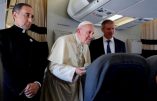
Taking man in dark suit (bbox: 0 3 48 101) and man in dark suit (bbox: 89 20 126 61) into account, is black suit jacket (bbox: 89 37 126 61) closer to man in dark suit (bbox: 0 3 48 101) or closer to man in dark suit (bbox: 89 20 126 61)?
man in dark suit (bbox: 89 20 126 61)

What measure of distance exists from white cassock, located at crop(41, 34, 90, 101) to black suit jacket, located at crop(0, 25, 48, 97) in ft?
0.48

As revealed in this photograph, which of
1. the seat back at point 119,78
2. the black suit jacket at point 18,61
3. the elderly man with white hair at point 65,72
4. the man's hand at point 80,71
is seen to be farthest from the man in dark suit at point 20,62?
the seat back at point 119,78

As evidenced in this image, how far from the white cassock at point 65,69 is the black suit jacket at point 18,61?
15 centimetres

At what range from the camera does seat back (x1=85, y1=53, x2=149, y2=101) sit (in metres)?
1.48

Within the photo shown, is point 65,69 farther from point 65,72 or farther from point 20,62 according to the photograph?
point 20,62

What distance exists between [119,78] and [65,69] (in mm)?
1032

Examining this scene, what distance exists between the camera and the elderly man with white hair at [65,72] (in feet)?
8.10

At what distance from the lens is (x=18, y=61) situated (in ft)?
7.58

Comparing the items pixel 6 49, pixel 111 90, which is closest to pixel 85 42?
pixel 6 49

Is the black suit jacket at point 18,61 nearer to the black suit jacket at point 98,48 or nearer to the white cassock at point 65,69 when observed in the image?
the white cassock at point 65,69

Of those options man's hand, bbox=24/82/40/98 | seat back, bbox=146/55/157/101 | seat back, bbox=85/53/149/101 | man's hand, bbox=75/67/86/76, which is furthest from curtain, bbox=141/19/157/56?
seat back, bbox=85/53/149/101

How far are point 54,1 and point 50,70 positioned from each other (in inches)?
79.4

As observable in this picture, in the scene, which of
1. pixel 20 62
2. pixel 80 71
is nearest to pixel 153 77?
pixel 80 71

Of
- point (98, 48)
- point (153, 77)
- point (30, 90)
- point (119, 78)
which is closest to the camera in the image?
point (119, 78)
